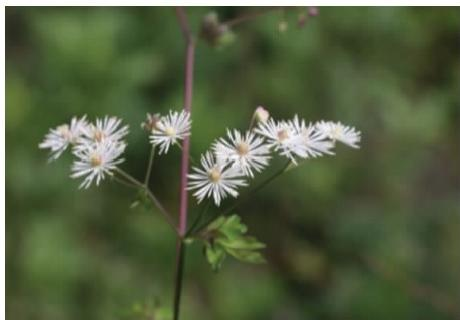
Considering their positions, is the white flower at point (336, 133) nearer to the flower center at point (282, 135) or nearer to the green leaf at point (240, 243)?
the flower center at point (282, 135)

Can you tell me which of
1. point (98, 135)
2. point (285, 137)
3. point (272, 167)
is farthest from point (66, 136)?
point (272, 167)

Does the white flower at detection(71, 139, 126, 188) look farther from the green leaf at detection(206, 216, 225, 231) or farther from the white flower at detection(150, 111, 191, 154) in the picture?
the green leaf at detection(206, 216, 225, 231)

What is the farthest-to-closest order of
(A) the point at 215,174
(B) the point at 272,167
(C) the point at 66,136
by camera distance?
(B) the point at 272,167 < (C) the point at 66,136 < (A) the point at 215,174

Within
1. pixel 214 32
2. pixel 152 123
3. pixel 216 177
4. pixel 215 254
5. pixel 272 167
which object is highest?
pixel 214 32

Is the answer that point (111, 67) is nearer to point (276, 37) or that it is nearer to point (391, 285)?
point (276, 37)

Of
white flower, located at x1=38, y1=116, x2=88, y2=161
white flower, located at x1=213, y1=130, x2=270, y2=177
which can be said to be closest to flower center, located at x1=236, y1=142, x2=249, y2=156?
white flower, located at x1=213, y1=130, x2=270, y2=177

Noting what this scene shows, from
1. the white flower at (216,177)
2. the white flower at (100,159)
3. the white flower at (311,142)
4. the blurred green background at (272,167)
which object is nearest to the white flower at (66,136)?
the white flower at (100,159)

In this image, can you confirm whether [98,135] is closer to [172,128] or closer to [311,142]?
[172,128]

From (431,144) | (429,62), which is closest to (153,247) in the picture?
(431,144)
